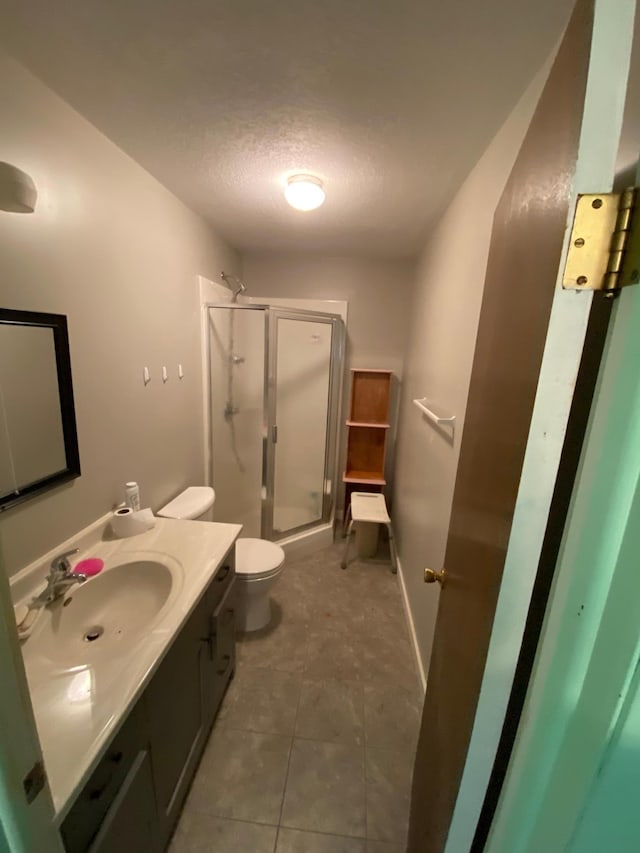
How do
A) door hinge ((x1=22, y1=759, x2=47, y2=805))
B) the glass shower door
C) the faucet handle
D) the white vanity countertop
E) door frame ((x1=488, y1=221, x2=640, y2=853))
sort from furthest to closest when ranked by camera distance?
1. the glass shower door
2. the faucet handle
3. the white vanity countertop
4. door hinge ((x1=22, y1=759, x2=47, y2=805))
5. door frame ((x1=488, y1=221, x2=640, y2=853))

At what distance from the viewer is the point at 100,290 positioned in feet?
4.33

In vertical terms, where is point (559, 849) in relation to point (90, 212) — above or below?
below

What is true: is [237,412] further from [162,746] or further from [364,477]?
[162,746]

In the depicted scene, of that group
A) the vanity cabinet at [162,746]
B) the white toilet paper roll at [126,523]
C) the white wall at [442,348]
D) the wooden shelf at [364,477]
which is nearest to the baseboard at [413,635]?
the white wall at [442,348]

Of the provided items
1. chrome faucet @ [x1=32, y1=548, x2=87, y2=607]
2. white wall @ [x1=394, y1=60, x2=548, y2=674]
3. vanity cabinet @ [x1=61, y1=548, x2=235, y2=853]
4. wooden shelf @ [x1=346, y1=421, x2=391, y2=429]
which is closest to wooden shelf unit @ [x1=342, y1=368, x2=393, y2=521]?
wooden shelf @ [x1=346, y1=421, x2=391, y2=429]

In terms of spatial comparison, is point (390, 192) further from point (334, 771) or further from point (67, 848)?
point (334, 771)

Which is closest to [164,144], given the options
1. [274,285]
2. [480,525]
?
[274,285]

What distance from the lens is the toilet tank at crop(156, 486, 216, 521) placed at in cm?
177

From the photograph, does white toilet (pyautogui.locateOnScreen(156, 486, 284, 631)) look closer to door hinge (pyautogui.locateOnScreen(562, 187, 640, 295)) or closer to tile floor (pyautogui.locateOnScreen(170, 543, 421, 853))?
tile floor (pyautogui.locateOnScreen(170, 543, 421, 853))

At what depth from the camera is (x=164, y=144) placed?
1.36m

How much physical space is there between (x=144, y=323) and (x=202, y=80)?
37.1 inches

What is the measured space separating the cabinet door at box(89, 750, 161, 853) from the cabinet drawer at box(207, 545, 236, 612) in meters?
0.44

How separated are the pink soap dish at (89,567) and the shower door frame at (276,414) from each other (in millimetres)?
1313

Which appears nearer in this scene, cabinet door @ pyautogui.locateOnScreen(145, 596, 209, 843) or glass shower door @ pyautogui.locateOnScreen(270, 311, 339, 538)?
cabinet door @ pyautogui.locateOnScreen(145, 596, 209, 843)
